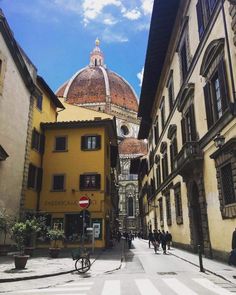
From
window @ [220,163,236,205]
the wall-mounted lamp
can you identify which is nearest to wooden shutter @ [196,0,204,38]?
the wall-mounted lamp

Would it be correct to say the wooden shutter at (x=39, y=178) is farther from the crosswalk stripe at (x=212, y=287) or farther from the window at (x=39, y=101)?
the crosswalk stripe at (x=212, y=287)

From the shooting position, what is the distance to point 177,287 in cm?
909

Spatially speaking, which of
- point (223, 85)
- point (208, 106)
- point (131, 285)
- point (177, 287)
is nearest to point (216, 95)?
point (208, 106)

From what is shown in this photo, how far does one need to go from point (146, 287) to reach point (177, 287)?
2.76 feet

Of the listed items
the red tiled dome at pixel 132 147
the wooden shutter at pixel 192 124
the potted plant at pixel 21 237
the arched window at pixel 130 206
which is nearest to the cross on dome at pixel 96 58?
the red tiled dome at pixel 132 147

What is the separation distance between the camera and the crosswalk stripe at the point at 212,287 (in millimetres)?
8281

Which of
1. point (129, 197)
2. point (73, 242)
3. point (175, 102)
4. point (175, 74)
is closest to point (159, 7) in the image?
point (175, 74)

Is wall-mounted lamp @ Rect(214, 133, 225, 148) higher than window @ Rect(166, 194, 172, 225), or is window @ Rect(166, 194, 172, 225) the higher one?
wall-mounted lamp @ Rect(214, 133, 225, 148)

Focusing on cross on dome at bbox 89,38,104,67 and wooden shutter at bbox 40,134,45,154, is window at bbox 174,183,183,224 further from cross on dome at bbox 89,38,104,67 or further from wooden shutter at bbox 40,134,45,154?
cross on dome at bbox 89,38,104,67

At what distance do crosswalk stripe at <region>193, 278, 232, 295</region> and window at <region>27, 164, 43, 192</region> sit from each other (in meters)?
18.0

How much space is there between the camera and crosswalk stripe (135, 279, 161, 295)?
27.3 feet

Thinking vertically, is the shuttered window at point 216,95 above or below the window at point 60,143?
below

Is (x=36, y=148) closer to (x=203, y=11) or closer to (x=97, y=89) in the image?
(x=203, y=11)

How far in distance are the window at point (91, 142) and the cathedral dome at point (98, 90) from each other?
66.2 m
